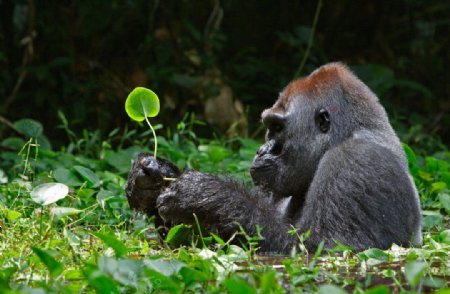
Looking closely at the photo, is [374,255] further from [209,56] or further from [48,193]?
[209,56]

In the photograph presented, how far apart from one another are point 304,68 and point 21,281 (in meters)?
7.03

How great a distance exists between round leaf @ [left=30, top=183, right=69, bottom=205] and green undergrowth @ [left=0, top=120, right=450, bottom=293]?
0.07m

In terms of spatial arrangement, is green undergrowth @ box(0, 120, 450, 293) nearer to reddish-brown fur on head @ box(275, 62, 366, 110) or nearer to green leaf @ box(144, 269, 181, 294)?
green leaf @ box(144, 269, 181, 294)

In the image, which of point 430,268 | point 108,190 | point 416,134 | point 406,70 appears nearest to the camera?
point 430,268

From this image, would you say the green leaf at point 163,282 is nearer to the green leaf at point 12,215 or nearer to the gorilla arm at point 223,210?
the gorilla arm at point 223,210

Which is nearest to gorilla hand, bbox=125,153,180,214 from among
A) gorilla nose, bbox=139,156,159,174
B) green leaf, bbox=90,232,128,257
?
gorilla nose, bbox=139,156,159,174

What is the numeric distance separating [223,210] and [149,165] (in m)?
0.61

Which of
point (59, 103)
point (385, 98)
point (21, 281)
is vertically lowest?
point (59, 103)

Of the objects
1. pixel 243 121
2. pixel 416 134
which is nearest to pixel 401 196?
pixel 416 134

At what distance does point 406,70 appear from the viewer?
10.5 metres

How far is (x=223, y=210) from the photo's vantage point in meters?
4.19

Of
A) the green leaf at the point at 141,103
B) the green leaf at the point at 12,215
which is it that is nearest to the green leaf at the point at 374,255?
the green leaf at the point at 141,103

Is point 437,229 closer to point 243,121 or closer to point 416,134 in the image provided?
point 416,134

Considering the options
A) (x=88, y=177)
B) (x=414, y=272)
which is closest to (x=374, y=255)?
(x=414, y=272)
